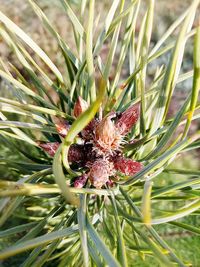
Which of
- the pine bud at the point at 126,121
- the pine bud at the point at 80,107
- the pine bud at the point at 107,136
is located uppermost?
the pine bud at the point at 80,107

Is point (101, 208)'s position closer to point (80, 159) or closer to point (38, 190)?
point (80, 159)

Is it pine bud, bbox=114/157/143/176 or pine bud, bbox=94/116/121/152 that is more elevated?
pine bud, bbox=94/116/121/152

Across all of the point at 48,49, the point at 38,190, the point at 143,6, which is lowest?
the point at 38,190

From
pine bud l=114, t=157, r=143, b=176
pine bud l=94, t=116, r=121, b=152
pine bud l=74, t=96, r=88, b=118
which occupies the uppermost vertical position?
pine bud l=74, t=96, r=88, b=118

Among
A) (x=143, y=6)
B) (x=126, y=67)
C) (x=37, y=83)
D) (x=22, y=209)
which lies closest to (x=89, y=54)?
(x=37, y=83)

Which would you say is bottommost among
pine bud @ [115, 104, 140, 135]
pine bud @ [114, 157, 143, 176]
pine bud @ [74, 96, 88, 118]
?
pine bud @ [114, 157, 143, 176]

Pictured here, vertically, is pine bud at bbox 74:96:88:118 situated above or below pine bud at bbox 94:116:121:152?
above

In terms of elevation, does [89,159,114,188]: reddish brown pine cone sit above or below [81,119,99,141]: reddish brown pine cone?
below

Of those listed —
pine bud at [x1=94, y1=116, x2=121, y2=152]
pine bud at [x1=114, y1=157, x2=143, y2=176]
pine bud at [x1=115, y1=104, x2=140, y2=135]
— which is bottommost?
pine bud at [x1=114, y1=157, x2=143, y2=176]
